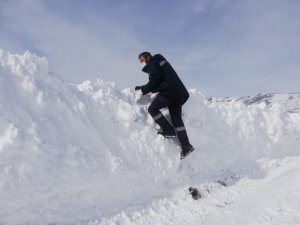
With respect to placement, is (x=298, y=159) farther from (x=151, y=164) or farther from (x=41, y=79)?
(x=41, y=79)

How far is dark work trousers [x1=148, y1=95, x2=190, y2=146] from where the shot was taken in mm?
8227

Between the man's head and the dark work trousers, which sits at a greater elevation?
the man's head

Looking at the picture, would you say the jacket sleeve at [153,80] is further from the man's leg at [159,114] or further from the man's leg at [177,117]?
the man's leg at [177,117]

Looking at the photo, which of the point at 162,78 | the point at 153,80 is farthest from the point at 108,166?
the point at 162,78

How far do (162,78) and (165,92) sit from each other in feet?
1.09

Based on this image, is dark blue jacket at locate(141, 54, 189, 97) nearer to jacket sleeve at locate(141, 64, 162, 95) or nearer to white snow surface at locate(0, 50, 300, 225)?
jacket sleeve at locate(141, 64, 162, 95)

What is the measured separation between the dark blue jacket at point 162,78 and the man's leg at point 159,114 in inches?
8.8

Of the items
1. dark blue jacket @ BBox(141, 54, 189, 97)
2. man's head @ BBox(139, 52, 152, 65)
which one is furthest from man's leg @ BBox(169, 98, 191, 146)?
man's head @ BBox(139, 52, 152, 65)

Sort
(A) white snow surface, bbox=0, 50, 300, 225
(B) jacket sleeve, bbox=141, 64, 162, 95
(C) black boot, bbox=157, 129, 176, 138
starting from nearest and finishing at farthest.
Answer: (A) white snow surface, bbox=0, 50, 300, 225
(B) jacket sleeve, bbox=141, 64, 162, 95
(C) black boot, bbox=157, 129, 176, 138

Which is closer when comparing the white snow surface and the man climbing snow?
the white snow surface

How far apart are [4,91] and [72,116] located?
54.7 inches

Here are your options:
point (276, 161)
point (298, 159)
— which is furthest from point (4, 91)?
point (298, 159)

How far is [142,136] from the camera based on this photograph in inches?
322

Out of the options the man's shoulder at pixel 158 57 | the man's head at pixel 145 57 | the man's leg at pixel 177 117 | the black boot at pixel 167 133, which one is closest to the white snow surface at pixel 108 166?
the black boot at pixel 167 133
